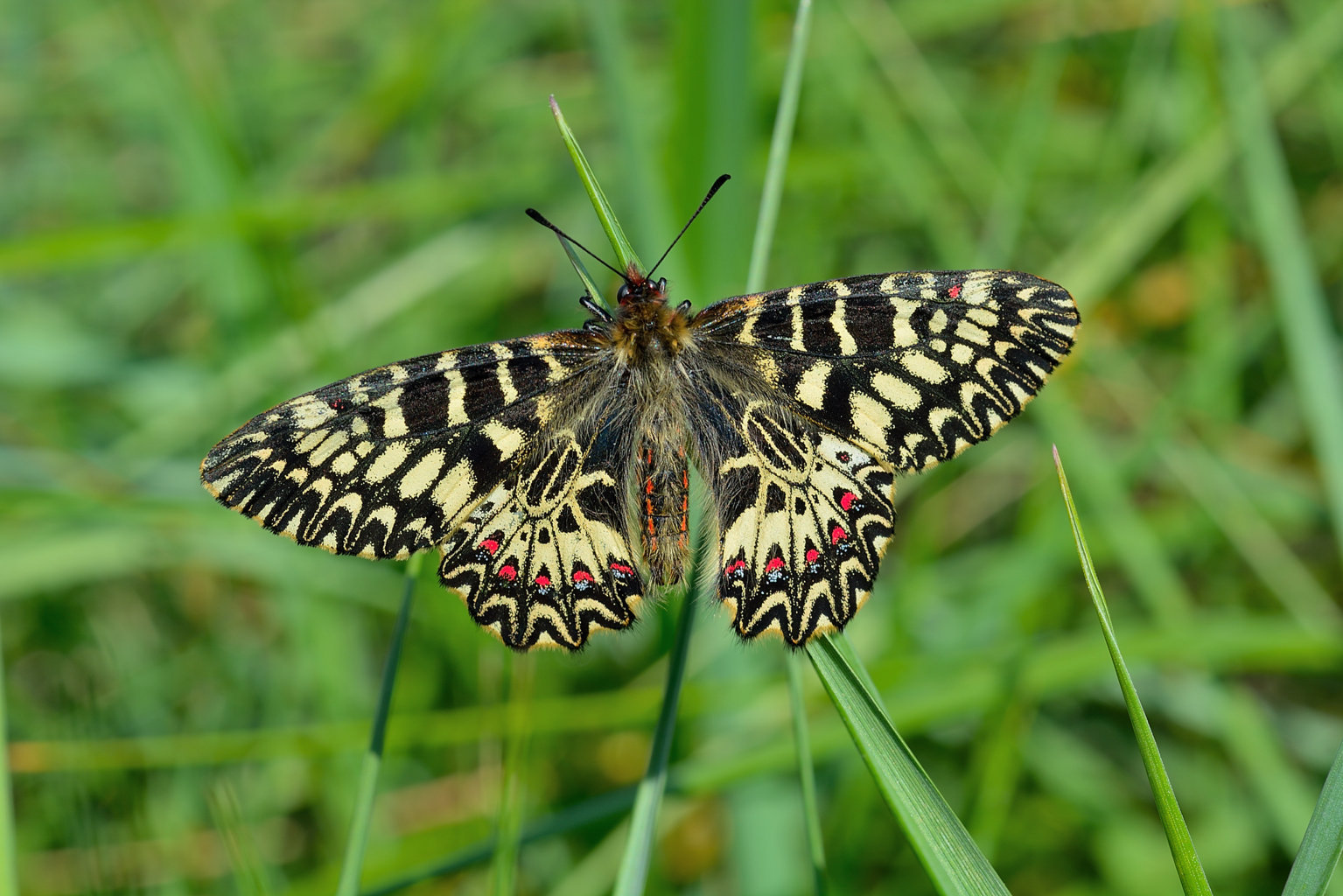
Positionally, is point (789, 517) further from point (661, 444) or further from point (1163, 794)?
point (1163, 794)

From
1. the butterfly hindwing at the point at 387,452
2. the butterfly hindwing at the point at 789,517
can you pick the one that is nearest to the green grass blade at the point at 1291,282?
the butterfly hindwing at the point at 789,517

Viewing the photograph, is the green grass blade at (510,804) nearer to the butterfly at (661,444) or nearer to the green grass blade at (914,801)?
the butterfly at (661,444)

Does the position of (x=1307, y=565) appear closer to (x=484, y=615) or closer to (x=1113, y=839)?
(x=1113, y=839)

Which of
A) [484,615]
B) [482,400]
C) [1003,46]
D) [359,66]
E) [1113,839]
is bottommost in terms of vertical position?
[1113,839]

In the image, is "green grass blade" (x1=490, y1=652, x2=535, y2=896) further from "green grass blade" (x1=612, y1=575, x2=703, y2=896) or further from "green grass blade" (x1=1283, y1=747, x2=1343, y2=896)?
"green grass blade" (x1=1283, y1=747, x2=1343, y2=896)

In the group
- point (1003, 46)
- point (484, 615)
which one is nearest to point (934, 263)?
point (1003, 46)

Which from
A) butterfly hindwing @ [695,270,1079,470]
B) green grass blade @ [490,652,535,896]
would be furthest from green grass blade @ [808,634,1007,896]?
butterfly hindwing @ [695,270,1079,470]
